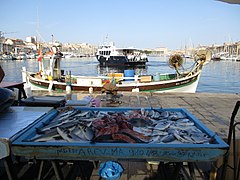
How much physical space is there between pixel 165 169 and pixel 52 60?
34.4 ft

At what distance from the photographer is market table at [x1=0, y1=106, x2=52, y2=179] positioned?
1.60 m

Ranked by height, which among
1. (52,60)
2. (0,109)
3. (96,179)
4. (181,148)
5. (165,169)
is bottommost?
(96,179)

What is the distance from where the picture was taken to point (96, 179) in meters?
2.86

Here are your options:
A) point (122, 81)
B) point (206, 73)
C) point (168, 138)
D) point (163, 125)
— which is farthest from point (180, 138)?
point (206, 73)

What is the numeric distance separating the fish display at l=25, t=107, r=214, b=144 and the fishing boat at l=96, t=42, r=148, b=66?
37.4 m

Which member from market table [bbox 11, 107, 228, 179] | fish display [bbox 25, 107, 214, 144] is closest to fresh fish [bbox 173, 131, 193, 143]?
fish display [bbox 25, 107, 214, 144]

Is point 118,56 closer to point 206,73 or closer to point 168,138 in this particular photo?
point 206,73

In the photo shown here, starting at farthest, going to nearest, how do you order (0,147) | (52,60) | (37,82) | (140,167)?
(37,82) < (52,60) < (140,167) < (0,147)

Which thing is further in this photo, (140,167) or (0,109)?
(140,167)

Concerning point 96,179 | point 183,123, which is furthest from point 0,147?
point 183,123

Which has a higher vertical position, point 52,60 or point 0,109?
point 52,60

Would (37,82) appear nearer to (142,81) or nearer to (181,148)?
(142,81)

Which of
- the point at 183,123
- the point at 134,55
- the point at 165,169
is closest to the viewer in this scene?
the point at 183,123

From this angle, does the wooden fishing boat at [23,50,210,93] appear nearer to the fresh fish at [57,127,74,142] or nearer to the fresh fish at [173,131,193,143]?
the fresh fish at [57,127,74,142]
